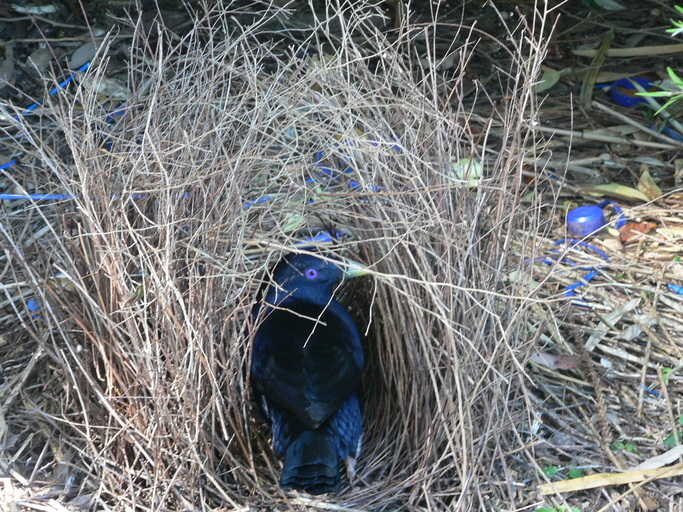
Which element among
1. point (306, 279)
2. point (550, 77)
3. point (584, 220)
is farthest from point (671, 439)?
point (550, 77)

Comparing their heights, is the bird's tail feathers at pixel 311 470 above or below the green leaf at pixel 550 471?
above

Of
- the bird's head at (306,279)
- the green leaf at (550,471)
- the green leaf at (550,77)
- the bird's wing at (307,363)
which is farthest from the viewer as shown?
the green leaf at (550,77)

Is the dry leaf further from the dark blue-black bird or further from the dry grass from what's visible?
the dark blue-black bird

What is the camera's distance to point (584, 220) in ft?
12.1

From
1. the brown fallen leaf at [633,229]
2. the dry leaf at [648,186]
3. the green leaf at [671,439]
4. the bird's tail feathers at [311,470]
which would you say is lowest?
the brown fallen leaf at [633,229]

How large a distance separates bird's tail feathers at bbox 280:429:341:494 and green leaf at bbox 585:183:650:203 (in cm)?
208

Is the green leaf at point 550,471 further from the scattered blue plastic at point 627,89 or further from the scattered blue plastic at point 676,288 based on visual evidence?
the scattered blue plastic at point 627,89

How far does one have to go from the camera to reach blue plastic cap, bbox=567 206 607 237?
3684 mm

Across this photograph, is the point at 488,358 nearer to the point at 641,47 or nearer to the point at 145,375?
the point at 145,375


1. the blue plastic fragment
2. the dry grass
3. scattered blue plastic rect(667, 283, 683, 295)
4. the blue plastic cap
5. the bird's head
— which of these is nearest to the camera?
the dry grass

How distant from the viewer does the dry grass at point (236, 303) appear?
237 centimetres

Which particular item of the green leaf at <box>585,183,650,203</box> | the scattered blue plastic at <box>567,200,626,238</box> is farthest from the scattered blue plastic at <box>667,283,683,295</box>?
the green leaf at <box>585,183,650,203</box>

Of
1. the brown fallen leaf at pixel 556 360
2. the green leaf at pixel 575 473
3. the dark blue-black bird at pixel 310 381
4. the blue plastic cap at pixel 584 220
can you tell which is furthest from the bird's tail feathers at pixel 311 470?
the blue plastic cap at pixel 584 220

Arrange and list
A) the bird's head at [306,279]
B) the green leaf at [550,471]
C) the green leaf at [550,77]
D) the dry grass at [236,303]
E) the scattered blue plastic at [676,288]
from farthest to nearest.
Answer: the green leaf at [550,77] → the scattered blue plastic at [676,288] → the bird's head at [306,279] → the green leaf at [550,471] → the dry grass at [236,303]
